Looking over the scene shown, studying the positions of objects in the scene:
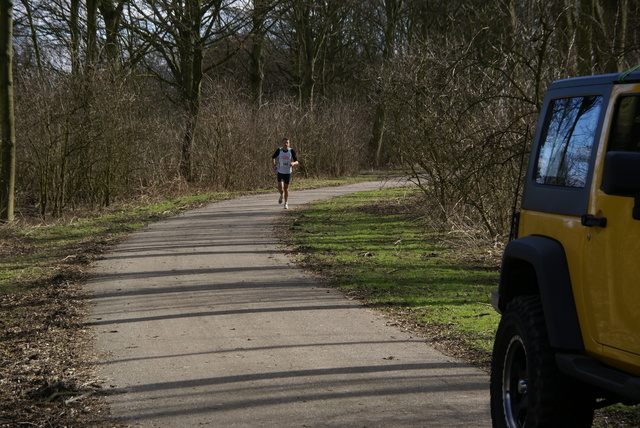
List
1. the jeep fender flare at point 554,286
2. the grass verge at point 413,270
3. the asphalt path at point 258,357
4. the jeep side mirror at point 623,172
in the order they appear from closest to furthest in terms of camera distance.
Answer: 1. the jeep side mirror at point 623,172
2. the jeep fender flare at point 554,286
3. the asphalt path at point 258,357
4. the grass verge at point 413,270

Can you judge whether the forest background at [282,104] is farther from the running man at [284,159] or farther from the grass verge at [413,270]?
the running man at [284,159]

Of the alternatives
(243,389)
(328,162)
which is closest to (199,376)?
(243,389)

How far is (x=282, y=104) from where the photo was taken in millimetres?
36969

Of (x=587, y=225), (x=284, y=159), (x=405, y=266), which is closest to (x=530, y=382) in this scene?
(x=587, y=225)

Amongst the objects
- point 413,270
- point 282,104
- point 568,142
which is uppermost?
point 282,104

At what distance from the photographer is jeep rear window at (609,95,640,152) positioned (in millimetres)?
4121

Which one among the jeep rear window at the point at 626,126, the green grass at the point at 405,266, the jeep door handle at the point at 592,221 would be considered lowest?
the green grass at the point at 405,266

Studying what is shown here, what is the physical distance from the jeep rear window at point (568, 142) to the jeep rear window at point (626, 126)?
0.22m

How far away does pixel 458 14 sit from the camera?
1594 inches

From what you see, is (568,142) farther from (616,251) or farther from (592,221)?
(616,251)

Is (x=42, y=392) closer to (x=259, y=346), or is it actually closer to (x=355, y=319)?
(x=259, y=346)

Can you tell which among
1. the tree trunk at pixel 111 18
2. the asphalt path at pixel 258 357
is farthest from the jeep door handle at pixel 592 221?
the tree trunk at pixel 111 18

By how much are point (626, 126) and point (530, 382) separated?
145 cm

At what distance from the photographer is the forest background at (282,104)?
14398mm
